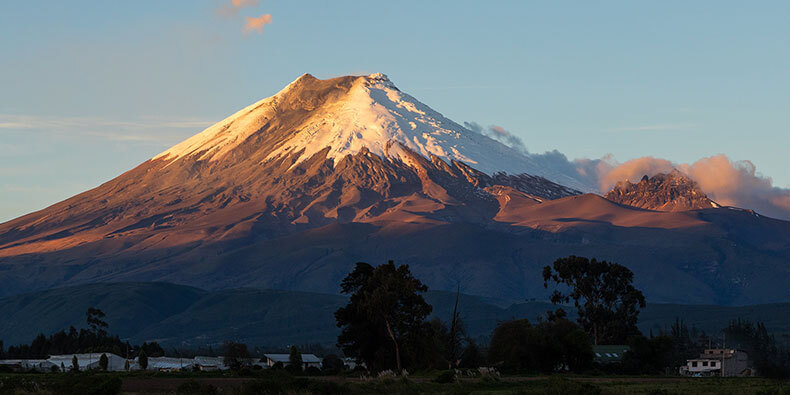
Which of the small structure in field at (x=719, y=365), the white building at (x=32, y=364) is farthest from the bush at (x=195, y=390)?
the white building at (x=32, y=364)

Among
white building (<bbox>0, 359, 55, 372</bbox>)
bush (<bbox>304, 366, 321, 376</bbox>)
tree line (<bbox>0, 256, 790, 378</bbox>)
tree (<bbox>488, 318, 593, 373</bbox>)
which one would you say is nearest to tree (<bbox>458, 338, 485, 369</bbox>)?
tree line (<bbox>0, 256, 790, 378</bbox>)

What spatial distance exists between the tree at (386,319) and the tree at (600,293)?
4994 cm

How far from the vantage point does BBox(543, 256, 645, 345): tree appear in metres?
144

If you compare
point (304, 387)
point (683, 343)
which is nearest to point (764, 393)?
A: point (304, 387)

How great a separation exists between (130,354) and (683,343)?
76781mm

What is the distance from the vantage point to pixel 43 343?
180 m

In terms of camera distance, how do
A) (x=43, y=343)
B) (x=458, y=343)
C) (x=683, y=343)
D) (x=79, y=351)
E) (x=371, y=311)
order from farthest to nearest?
(x=43, y=343)
(x=79, y=351)
(x=683, y=343)
(x=458, y=343)
(x=371, y=311)

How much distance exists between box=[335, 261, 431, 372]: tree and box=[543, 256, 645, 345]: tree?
49.9 metres

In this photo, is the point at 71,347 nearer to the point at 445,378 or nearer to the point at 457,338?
the point at 457,338

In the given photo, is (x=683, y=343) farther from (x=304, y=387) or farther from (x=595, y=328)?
(x=304, y=387)

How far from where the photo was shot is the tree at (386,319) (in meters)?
93.5

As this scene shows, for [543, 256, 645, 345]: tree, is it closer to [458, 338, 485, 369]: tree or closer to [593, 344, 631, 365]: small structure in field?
[593, 344, 631, 365]: small structure in field

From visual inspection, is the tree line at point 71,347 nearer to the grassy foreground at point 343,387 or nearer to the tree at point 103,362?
the tree at point 103,362

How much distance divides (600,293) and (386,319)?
60.4m
